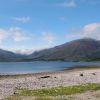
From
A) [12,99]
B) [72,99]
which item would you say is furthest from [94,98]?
[12,99]

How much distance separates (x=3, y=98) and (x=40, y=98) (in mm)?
3850

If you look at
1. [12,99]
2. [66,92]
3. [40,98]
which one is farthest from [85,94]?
[12,99]

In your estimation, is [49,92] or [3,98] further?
[49,92]

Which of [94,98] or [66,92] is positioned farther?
[66,92]

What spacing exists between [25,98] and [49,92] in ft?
17.2

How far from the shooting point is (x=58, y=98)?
31203 mm

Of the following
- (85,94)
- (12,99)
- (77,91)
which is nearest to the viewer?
(12,99)

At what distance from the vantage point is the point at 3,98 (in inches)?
1252

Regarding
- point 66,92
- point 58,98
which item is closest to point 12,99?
point 58,98

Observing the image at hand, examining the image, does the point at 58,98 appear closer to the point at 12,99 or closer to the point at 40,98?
the point at 40,98

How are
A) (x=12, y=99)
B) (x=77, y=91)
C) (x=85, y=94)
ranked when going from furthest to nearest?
(x=77, y=91), (x=85, y=94), (x=12, y=99)

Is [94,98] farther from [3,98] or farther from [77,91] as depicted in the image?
[3,98]

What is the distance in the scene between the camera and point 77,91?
3709 centimetres

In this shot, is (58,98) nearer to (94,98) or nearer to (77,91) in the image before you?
(94,98)
